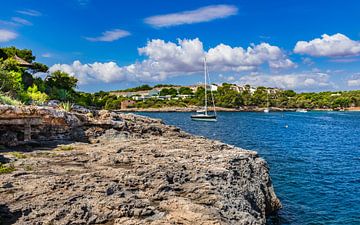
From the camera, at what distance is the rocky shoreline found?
930cm

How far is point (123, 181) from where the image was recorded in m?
11.5

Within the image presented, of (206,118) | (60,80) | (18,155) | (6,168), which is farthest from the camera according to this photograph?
(206,118)

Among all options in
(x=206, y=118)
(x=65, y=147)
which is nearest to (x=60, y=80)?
(x=65, y=147)

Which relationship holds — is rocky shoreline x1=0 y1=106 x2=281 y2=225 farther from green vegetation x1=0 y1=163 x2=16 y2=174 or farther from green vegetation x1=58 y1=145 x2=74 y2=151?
green vegetation x1=0 y1=163 x2=16 y2=174

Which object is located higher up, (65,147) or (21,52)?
(21,52)

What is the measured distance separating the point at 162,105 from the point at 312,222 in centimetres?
17820

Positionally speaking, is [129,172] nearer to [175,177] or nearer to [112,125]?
[175,177]

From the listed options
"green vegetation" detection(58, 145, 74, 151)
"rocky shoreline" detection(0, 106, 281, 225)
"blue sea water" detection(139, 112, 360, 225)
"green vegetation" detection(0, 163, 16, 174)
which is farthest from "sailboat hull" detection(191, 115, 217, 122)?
"green vegetation" detection(0, 163, 16, 174)

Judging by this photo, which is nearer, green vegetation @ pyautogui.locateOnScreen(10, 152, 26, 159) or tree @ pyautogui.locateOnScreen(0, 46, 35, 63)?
green vegetation @ pyautogui.locateOnScreen(10, 152, 26, 159)

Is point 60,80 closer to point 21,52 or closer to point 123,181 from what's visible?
point 21,52

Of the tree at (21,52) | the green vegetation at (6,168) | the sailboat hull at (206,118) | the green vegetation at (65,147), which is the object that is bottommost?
the sailboat hull at (206,118)

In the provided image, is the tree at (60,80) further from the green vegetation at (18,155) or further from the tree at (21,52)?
the green vegetation at (18,155)

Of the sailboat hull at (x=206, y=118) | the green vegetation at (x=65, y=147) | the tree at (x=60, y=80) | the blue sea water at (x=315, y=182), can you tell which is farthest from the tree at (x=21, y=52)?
the sailboat hull at (x=206, y=118)

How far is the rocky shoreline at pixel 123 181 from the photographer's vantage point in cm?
930
